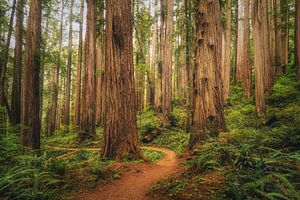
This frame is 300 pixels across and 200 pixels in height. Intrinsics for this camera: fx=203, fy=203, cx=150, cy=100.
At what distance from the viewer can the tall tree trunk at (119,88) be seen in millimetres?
5809

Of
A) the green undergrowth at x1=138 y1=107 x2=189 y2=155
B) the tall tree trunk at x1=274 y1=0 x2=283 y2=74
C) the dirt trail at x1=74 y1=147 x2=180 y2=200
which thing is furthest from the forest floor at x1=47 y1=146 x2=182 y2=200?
the tall tree trunk at x1=274 y1=0 x2=283 y2=74

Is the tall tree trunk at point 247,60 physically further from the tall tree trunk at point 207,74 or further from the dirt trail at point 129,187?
the dirt trail at point 129,187

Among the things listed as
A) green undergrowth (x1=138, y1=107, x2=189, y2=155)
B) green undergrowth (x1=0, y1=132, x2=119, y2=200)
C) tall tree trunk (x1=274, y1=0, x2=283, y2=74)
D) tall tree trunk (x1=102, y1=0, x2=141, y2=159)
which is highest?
tall tree trunk (x1=274, y1=0, x2=283, y2=74)

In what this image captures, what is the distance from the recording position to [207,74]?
6578 mm

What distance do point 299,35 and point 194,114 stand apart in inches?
319

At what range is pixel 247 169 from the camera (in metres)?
3.46

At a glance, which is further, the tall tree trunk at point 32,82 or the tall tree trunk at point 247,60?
the tall tree trunk at point 247,60

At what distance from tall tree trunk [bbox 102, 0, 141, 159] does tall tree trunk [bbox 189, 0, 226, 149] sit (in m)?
2.13

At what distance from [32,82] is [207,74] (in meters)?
6.53

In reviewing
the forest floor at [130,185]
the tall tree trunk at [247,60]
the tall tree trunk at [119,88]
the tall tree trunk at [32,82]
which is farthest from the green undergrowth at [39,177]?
the tall tree trunk at [247,60]

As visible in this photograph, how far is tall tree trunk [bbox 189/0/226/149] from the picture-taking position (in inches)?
252

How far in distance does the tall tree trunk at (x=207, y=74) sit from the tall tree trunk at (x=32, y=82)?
6035 mm

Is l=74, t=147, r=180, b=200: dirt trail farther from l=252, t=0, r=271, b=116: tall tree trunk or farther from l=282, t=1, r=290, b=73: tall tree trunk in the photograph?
l=282, t=1, r=290, b=73: tall tree trunk

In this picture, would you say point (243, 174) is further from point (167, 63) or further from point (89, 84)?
point (89, 84)
